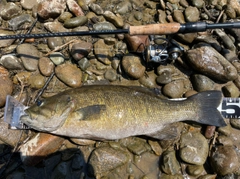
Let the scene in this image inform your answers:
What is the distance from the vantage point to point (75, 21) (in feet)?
13.1

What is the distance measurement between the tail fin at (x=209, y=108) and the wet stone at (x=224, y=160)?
46 centimetres

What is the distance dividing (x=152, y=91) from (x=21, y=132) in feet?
7.64

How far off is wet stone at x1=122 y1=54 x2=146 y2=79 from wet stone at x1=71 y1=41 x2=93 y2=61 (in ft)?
2.29

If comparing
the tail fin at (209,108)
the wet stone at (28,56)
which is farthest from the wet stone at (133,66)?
the wet stone at (28,56)

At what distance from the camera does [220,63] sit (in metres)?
3.74

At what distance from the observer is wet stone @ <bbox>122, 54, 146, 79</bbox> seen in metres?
3.80

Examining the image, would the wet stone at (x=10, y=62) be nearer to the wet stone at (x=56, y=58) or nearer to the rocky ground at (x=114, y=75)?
A: the rocky ground at (x=114, y=75)

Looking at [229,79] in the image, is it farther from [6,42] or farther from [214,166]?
[6,42]

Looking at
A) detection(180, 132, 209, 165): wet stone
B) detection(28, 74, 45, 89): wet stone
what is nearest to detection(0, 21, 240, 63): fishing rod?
detection(28, 74, 45, 89): wet stone

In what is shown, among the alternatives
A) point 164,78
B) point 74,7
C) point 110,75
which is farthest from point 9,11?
point 164,78

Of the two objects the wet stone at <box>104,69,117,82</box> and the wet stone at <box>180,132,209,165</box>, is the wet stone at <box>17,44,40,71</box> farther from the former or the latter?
the wet stone at <box>180,132,209,165</box>

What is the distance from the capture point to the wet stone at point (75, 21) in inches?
157

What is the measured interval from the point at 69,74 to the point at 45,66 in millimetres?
467

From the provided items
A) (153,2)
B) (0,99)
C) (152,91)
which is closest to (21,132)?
(0,99)
